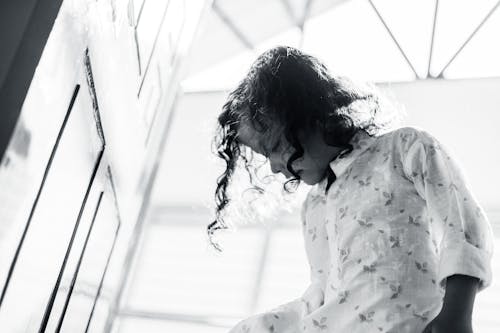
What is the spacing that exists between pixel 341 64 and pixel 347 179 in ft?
8.76

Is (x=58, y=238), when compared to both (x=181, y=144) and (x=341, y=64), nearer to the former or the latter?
(x=341, y=64)

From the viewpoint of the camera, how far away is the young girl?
84cm

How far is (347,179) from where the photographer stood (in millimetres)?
1061

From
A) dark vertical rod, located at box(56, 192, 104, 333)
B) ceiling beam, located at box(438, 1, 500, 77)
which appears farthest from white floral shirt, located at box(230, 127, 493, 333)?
ceiling beam, located at box(438, 1, 500, 77)

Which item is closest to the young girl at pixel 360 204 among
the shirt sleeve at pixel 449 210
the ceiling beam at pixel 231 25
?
the shirt sleeve at pixel 449 210

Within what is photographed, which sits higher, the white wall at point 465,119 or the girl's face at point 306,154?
the white wall at point 465,119

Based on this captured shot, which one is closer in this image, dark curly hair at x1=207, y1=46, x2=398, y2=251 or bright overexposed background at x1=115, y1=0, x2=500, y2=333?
dark curly hair at x1=207, y1=46, x2=398, y2=251

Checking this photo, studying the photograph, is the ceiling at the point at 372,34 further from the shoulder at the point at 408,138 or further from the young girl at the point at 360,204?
the shoulder at the point at 408,138

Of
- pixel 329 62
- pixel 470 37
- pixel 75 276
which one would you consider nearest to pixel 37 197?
pixel 75 276

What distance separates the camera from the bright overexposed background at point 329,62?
3365mm

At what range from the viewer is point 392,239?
36.2 inches

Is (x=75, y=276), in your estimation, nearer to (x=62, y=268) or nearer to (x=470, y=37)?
(x=62, y=268)

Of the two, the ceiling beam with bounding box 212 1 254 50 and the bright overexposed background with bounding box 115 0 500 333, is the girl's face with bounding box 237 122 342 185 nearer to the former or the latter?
Result: the bright overexposed background with bounding box 115 0 500 333

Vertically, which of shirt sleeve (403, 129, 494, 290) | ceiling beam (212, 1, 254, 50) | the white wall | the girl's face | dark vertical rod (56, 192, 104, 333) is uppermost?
ceiling beam (212, 1, 254, 50)
